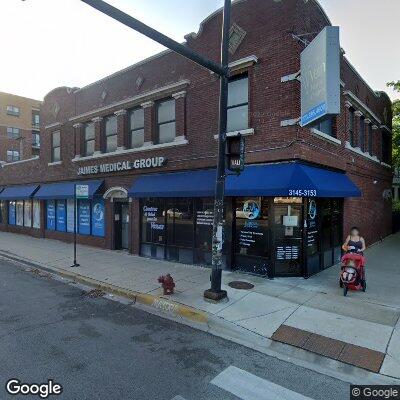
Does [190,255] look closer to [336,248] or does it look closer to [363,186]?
[336,248]

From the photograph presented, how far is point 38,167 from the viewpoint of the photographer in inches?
789

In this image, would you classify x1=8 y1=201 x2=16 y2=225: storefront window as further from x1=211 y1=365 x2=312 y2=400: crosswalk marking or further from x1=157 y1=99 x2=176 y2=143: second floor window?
x1=211 y1=365 x2=312 y2=400: crosswalk marking

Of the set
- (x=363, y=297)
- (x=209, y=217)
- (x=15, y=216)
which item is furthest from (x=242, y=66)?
(x=15, y=216)

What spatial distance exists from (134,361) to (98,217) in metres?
11.4

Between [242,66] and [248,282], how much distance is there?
6.63 meters

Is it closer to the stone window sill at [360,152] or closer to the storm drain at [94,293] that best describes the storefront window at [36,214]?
the storm drain at [94,293]

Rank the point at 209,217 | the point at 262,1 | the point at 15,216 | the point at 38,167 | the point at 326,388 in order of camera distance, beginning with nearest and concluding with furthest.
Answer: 1. the point at 326,388
2. the point at 262,1
3. the point at 209,217
4. the point at 38,167
5. the point at 15,216

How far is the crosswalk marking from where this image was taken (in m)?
4.10

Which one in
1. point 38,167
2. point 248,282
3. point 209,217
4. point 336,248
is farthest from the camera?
point 38,167

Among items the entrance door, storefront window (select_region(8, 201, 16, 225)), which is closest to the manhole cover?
the entrance door

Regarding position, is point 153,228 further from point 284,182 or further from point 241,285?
point 284,182

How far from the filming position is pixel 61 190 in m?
17.1

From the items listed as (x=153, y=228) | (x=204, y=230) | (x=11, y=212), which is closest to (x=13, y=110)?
(x=11, y=212)

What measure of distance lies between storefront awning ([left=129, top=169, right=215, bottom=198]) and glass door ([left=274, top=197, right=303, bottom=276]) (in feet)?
7.13
